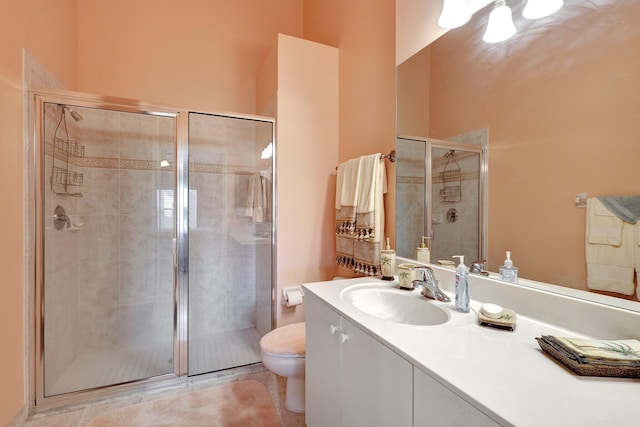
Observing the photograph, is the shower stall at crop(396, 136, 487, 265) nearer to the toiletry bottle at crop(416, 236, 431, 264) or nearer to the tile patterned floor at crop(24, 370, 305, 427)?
the toiletry bottle at crop(416, 236, 431, 264)

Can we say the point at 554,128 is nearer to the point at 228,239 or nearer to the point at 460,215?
the point at 460,215

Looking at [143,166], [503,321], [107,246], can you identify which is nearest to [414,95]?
[503,321]

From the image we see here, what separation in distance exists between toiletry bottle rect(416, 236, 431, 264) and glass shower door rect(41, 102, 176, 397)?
177 cm

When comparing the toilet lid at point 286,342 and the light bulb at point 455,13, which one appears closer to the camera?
the light bulb at point 455,13

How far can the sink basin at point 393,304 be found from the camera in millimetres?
1175

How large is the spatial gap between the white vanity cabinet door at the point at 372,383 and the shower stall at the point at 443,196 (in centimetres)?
66

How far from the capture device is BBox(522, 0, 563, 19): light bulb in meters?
0.98

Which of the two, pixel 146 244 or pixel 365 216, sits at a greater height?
pixel 365 216

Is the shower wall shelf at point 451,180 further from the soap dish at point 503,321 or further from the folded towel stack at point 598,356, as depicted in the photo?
the folded towel stack at point 598,356

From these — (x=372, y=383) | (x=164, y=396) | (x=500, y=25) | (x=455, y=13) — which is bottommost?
(x=164, y=396)

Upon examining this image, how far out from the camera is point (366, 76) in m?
1.97

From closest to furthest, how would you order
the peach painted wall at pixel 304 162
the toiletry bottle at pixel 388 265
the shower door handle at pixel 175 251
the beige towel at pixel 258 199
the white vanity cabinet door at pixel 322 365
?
the white vanity cabinet door at pixel 322 365 → the toiletry bottle at pixel 388 265 → the shower door handle at pixel 175 251 → the peach painted wall at pixel 304 162 → the beige towel at pixel 258 199

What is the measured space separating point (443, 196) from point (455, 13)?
84cm

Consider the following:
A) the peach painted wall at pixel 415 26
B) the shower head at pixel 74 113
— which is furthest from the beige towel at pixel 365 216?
the shower head at pixel 74 113
